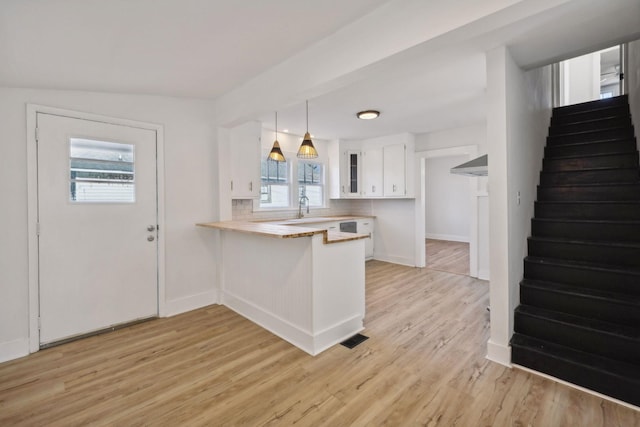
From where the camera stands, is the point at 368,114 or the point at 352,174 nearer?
the point at 368,114

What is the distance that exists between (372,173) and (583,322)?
13.4ft

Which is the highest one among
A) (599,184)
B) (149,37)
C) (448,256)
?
(149,37)

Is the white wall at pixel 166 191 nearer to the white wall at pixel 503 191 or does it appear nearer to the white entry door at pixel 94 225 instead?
the white entry door at pixel 94 225

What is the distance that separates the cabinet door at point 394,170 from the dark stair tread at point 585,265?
2.87 meters

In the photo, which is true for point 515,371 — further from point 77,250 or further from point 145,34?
point 77,250

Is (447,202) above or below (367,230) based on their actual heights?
above

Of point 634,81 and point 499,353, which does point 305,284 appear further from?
point 634,81

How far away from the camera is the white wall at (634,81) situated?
3.07 meters

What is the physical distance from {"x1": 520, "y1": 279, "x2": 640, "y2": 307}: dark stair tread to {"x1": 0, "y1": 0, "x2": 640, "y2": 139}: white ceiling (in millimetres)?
1866

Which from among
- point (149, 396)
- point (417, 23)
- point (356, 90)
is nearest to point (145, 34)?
point (417, 23)

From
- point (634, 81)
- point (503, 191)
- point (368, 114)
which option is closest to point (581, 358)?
point (503, 191)

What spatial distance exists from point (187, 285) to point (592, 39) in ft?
14.2

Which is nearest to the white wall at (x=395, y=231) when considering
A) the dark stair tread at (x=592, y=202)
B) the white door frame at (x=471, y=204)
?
the white door frame at (x=471, y=204)

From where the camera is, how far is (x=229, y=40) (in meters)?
2.11
